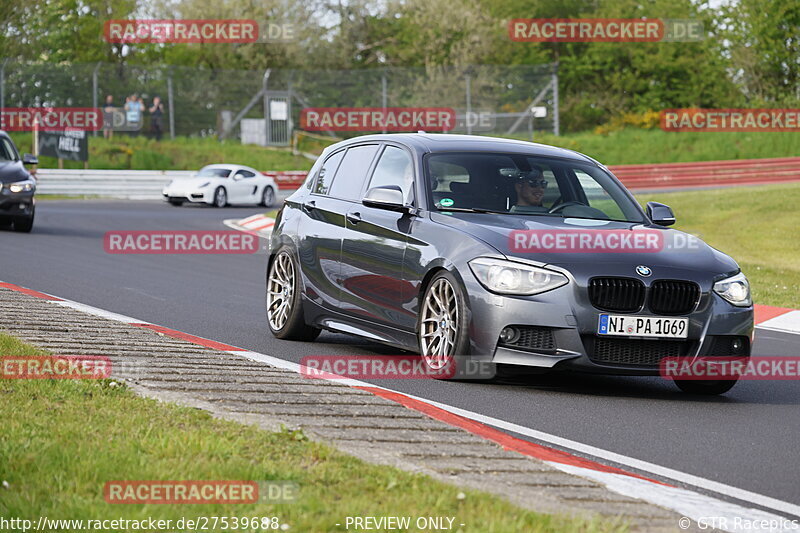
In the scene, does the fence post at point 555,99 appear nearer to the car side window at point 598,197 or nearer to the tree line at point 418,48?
the tree line at point 418,48

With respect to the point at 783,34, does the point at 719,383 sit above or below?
below

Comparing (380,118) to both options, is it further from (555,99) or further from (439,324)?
(439,324)

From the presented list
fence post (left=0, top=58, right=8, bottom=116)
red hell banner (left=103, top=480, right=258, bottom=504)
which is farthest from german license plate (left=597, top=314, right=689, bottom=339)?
fence post (left=0, top=58, right=8, bottom=116)

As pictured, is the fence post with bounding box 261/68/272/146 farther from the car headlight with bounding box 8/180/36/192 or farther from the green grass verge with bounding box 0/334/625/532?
the green grass verge with bounding box 0/334/625/532

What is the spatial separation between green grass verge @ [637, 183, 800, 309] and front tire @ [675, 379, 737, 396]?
21.7 feet

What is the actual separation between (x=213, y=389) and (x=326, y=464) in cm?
190

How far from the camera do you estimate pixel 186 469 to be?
516cm

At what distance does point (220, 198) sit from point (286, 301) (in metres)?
27.3

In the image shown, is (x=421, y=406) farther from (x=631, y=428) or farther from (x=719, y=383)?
(x=719, y=383)

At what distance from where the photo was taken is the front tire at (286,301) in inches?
420

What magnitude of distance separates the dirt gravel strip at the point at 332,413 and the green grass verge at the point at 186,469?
0.19 metres

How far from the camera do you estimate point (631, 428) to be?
24.2 feet

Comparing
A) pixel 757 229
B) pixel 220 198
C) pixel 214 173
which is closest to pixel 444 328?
pixel 757 229

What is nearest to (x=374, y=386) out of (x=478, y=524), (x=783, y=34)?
(x=478, y=524)
